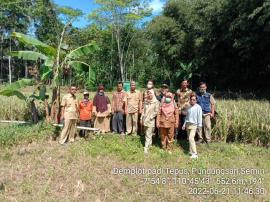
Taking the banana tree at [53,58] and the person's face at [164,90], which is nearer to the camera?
the person's face at [164,90]

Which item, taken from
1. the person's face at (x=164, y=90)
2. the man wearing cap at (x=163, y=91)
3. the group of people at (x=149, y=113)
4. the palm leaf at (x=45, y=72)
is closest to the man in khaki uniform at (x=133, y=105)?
the group of people at (x=149, y=113)

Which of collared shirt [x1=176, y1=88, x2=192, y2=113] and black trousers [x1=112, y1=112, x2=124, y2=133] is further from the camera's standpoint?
black trousers [x1=112, y1=112, x2=124, y2=133]

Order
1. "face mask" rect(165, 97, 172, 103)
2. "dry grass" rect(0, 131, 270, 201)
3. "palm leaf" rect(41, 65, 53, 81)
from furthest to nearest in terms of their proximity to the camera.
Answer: "palm leaf" rect(41, 65, 53, 81)
"face mask" rect(165, 97, 172, 103)
"dry grass" rect(0, 131, 270, 201)

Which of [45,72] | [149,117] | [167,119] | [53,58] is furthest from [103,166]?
[53,58]

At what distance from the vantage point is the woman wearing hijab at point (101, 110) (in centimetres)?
1164

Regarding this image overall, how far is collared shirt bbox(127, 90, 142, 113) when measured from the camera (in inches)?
447

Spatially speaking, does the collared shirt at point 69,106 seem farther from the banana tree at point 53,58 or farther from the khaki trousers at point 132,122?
the khaki trousers at point 132,122

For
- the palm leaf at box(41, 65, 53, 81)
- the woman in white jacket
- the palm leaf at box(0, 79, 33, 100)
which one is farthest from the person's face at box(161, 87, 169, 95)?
the palm leaf at box(0, 79, 33, 100)

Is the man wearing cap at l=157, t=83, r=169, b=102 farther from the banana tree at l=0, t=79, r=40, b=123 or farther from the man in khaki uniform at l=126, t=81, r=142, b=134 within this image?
the banana tree at l=0, t=79, r=40, b=123

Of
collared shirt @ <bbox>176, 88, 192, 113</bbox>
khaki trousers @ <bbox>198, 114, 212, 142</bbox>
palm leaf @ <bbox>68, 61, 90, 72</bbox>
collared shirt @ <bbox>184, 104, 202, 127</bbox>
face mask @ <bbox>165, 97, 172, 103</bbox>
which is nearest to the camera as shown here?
collared shirt @ <bbox>184, 104, 202, 127</bbox>

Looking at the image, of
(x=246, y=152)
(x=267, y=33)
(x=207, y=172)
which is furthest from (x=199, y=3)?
(x=207, y=172)

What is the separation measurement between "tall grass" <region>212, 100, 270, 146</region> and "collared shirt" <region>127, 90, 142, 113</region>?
2290mm

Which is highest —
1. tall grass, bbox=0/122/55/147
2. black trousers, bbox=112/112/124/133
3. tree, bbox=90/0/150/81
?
tree, bbox=90/0/150/81

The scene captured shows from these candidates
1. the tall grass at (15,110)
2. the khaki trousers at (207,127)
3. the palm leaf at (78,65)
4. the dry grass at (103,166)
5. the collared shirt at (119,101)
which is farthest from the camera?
the tall grass at (15,110)
